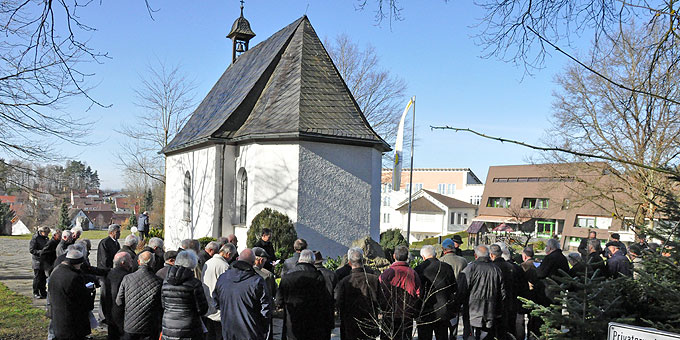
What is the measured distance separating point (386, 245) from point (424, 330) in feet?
38.6

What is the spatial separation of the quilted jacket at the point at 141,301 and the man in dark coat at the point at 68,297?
80cm

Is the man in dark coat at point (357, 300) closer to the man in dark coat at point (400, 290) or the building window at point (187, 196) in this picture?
the man in dark coat at point (400, 290)

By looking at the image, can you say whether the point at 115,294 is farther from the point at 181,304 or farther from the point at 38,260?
the point at 38,260

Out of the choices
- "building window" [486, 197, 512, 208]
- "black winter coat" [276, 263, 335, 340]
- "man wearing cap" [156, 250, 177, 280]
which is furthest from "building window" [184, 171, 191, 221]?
"building window" [486, 197, 512, 208]

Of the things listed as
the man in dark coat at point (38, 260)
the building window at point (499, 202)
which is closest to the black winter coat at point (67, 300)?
the man in dark coat at point (38, 260)

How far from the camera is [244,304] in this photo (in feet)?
20.5

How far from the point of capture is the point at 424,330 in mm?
7340

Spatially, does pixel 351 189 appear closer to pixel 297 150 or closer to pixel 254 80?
pixel 297 150

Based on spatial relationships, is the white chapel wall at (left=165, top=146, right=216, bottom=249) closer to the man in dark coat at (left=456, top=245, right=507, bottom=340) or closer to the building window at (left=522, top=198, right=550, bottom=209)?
the man in dark coat at (left=456, top=245, right=507, bottom=340)

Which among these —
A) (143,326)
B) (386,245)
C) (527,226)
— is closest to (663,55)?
(143,326)

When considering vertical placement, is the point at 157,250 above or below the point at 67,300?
above

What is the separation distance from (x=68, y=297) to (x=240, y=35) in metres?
23.3

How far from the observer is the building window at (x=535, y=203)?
175 ft

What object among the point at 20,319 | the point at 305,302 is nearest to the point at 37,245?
the point at 20,319
